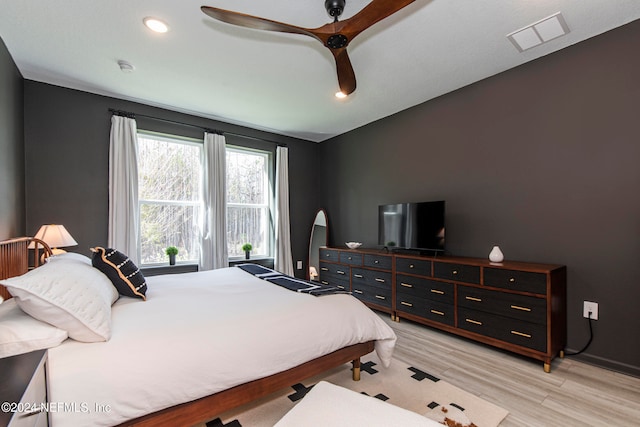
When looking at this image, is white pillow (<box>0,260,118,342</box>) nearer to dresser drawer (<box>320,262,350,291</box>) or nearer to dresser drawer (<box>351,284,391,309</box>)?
dresser drawer (<box>351,284,391,309</box>)

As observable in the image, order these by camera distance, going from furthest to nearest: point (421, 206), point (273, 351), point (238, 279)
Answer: point (421, 206), point (238, 279), point (273, 351)

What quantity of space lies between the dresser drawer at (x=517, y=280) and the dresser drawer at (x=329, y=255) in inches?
84.3

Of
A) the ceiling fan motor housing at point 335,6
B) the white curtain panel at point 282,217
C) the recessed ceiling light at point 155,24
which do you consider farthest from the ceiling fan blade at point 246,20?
the white curtain panel at point 282,217

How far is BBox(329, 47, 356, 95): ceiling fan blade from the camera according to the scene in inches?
81.6

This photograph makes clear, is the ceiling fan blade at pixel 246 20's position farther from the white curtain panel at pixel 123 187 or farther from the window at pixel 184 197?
the window at pixel 184 197

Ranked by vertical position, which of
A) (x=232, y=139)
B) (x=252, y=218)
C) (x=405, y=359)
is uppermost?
(x=232, y=139)

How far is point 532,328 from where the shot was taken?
2387 millimetres

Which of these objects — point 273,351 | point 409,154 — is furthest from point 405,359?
point 409,154

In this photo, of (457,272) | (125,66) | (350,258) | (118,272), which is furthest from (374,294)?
(125,66)

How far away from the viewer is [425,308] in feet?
10.5

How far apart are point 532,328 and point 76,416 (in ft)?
9.83

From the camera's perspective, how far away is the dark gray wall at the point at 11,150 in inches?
95.9

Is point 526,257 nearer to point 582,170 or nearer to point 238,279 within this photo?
point 582,170

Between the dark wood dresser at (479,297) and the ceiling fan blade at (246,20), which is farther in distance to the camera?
the dark wood dresser at (479,297)
